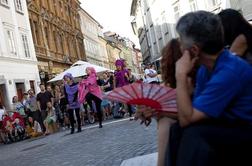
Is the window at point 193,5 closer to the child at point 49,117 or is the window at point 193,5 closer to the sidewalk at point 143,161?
the child at point 49,117

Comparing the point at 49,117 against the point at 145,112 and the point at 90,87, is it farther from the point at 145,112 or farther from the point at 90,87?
the point at 145,112

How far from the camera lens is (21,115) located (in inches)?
721

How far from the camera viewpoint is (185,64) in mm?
2916

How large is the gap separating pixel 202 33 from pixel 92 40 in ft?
232

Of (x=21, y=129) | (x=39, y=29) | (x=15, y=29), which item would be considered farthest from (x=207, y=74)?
(x=39, y=29)

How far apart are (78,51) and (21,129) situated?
36.8m

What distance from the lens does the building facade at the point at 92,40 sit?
6612 cm

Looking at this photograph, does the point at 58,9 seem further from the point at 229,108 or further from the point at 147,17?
the point at 229,108

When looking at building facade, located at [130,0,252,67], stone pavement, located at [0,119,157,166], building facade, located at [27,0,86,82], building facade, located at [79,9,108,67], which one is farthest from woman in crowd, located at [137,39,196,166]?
building facade, located at [79,9,108,67]

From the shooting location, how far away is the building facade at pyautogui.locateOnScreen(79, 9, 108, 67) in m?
66.1

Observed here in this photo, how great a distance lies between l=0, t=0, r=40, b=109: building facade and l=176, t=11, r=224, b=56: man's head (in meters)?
23.2

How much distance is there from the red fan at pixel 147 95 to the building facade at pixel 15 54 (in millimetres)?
22193

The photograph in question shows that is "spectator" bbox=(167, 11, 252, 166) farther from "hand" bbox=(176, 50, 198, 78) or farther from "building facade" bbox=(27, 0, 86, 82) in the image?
"building facade" bbox=(27, 0, 86, 82)

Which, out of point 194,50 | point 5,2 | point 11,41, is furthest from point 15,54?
point 194,50
